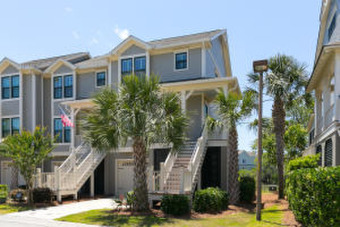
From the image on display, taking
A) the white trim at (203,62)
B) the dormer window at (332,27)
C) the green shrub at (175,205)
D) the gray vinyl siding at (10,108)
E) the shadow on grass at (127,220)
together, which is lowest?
the shadow on grass at (127,220)

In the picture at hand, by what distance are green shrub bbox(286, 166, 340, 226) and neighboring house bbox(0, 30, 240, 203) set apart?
5.08m

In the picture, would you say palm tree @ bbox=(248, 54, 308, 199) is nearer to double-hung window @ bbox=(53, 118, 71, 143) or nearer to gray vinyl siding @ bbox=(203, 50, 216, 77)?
gray vinyl siding @ bbox=(203, 50, 216, 77)

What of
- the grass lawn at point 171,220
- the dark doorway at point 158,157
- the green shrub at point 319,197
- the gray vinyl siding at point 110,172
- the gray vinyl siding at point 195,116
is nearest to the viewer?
the green shrub at point 319,197

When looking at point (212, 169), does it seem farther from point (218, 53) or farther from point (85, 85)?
point (85, 85)

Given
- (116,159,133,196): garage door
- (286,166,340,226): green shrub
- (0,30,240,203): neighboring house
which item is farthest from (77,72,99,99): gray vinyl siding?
(286,166,340,226): green shrub

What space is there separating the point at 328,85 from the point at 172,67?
9.39m

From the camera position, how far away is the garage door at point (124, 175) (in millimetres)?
19406

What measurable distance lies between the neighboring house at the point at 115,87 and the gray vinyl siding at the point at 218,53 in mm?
73

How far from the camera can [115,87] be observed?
2005 cm

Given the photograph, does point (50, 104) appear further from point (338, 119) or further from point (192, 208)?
point (338, 119)

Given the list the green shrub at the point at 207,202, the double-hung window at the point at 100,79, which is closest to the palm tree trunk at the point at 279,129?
the green shrub at the point at 207,202

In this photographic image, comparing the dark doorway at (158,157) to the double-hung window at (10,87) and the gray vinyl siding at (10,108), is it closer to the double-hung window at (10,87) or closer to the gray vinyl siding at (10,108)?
the gray vinyl siding at (10,108)

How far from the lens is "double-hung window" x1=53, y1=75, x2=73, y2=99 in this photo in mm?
22422

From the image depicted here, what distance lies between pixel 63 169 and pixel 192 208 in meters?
7.92
